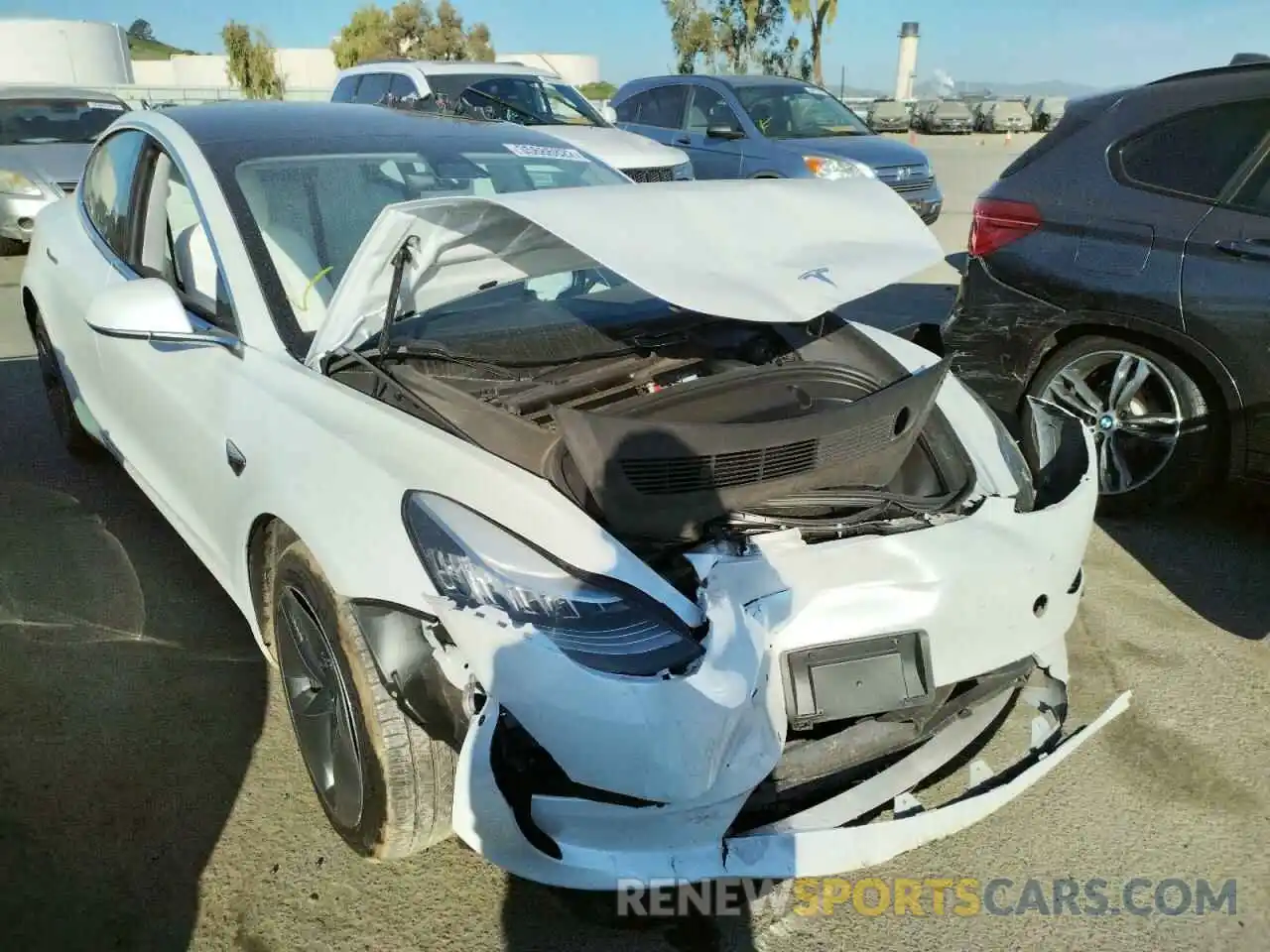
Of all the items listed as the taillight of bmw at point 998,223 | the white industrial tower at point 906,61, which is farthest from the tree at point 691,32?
the taillight of bmw at point 998,223

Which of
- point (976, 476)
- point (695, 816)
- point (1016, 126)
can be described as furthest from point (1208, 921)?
point (1016, 126)

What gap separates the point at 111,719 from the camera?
260 centimetres

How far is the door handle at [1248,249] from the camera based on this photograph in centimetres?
325

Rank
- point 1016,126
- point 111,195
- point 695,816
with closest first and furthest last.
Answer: point 695,816
point 111,195
point 1016,126

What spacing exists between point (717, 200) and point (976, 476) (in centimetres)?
94

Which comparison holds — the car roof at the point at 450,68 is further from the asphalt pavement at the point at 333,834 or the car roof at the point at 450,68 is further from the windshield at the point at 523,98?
the asphalt pavement at the point at 333,834

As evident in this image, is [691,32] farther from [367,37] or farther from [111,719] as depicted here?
[111,719]

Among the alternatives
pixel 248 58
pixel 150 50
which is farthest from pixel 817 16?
pixel 150 50

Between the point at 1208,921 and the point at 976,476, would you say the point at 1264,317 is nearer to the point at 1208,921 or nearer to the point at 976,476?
the point at 976,476

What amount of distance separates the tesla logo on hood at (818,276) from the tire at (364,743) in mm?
1248

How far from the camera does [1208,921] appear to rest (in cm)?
200

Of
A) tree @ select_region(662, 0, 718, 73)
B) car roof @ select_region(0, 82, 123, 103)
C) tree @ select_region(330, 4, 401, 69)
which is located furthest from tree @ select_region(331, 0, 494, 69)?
car roof @ select_region(0, 82, 123, 103)
